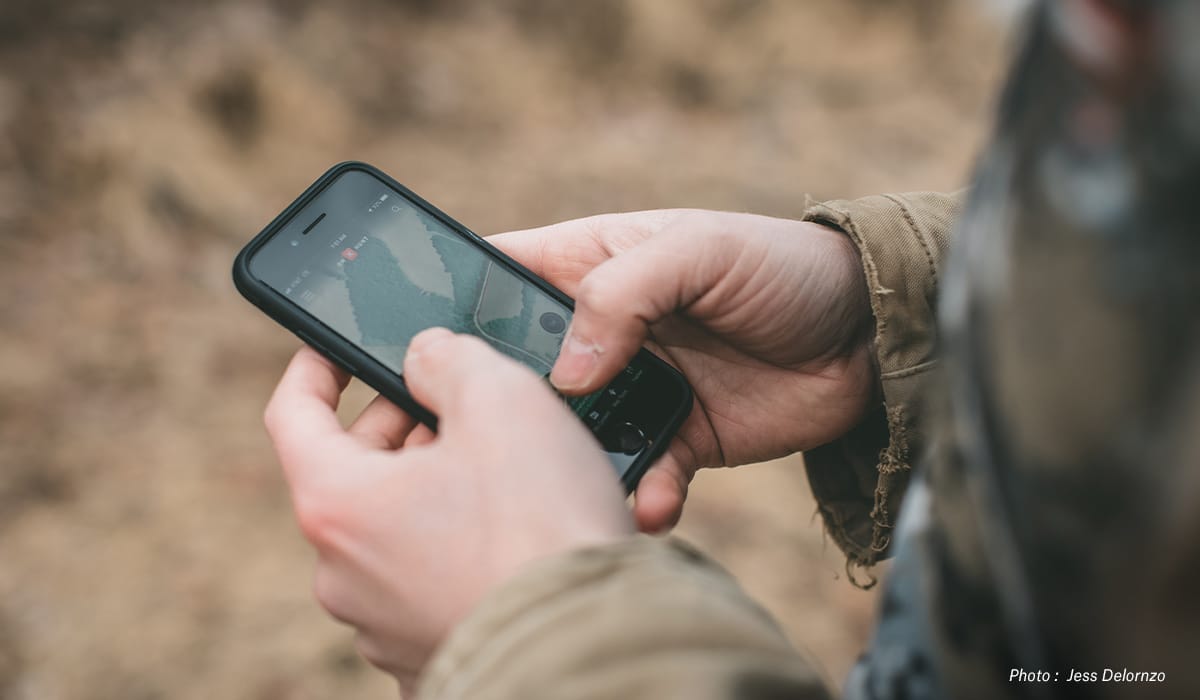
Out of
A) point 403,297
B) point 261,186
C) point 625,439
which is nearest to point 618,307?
point 625,439

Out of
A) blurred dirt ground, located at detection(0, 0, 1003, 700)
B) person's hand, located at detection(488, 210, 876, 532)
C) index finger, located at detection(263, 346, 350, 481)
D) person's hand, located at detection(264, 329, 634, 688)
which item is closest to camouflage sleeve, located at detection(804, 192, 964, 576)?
person's hand, located at detection(488, 210, 876, 532)

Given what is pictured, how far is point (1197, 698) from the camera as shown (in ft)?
1.25

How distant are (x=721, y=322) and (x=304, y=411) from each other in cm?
53

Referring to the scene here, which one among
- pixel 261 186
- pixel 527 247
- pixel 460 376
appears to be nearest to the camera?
pixel 460 376

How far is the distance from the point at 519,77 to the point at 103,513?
8.88 ft

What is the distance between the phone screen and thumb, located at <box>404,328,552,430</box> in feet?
0.52

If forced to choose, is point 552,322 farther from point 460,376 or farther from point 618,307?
point 460,376

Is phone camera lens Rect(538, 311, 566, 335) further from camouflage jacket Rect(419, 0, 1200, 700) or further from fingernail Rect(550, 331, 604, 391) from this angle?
camouflage jacket Rect(419, 0, 1200, 700)

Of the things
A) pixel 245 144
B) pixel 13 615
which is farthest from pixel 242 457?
pixel 245 144

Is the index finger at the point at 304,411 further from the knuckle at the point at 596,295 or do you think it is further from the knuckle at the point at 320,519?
the knuckle at the point at 596,295

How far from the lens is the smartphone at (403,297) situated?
1.05 m

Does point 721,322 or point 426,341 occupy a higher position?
point 426,341

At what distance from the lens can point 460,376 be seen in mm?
790

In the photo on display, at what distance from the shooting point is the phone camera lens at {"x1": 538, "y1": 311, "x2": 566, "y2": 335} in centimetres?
115
